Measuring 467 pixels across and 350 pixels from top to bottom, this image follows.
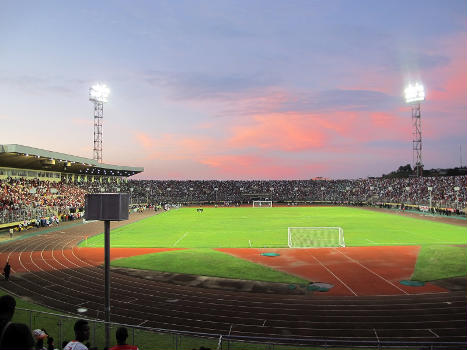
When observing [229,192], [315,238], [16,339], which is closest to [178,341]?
[16,339]

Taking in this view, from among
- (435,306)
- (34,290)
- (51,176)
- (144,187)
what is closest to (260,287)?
(435,306)

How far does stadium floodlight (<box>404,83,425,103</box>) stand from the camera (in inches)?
3164

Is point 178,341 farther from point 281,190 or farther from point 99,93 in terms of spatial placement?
point 281,190

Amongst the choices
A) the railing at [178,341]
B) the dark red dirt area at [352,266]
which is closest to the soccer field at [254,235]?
the dark red dirt area at [352,266]

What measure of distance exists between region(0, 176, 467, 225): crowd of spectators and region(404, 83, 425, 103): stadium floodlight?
1881cm

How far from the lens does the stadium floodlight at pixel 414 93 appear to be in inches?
3164

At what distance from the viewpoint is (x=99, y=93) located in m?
77.1

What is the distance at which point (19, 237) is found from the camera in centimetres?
3756

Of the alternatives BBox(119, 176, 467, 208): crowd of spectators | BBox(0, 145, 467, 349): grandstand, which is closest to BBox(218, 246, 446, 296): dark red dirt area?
BBox(0, 145, 467, 349): grandstand

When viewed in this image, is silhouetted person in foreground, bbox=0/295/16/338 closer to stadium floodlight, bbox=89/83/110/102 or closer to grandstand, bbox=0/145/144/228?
grandstand, bbox=0/145/144/228

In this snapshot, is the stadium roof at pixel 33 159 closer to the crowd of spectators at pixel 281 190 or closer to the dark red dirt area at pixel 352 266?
the dark red dirt area at pixel 352 266

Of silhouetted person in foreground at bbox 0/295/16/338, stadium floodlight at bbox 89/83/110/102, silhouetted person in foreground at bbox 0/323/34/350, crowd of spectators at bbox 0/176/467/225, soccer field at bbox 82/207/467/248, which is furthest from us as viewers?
stadium floodlight at bbox 89/83/110/102

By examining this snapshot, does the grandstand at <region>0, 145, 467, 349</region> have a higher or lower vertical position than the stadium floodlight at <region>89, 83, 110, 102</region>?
lower

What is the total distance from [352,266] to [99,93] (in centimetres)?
6816
